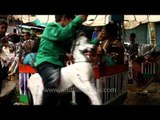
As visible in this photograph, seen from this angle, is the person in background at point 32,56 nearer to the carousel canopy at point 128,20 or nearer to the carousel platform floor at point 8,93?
the carousel platform floor at point 8,93

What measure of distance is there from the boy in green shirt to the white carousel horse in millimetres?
73

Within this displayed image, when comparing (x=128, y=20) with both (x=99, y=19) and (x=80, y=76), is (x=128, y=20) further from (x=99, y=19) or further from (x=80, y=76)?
(x=80, y=76)

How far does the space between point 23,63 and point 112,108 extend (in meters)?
1.17

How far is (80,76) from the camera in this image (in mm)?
3000

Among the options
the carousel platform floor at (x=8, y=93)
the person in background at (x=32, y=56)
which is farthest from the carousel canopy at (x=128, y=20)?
the carousel platform floor at (x=8, y=93)

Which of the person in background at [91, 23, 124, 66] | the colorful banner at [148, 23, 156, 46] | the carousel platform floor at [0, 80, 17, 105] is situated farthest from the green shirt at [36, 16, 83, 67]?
the colorful banner at [148, 23, 156, 46]

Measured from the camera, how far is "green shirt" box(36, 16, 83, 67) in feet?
9.68

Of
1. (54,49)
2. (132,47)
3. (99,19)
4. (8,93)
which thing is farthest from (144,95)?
(8,93)

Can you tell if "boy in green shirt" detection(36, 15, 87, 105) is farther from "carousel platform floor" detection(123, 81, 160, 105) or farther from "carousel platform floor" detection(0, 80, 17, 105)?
"carousel platform floor" detection(123, 81, 160, 105)

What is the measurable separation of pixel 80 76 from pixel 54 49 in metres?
0.42

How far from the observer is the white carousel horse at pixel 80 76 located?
2.94 metres

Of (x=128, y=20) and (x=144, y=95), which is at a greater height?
(x=128, y=20)

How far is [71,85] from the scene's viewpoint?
9.98ft

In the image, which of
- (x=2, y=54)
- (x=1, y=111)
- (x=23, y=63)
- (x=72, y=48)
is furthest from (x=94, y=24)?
(x=1, y=111)
